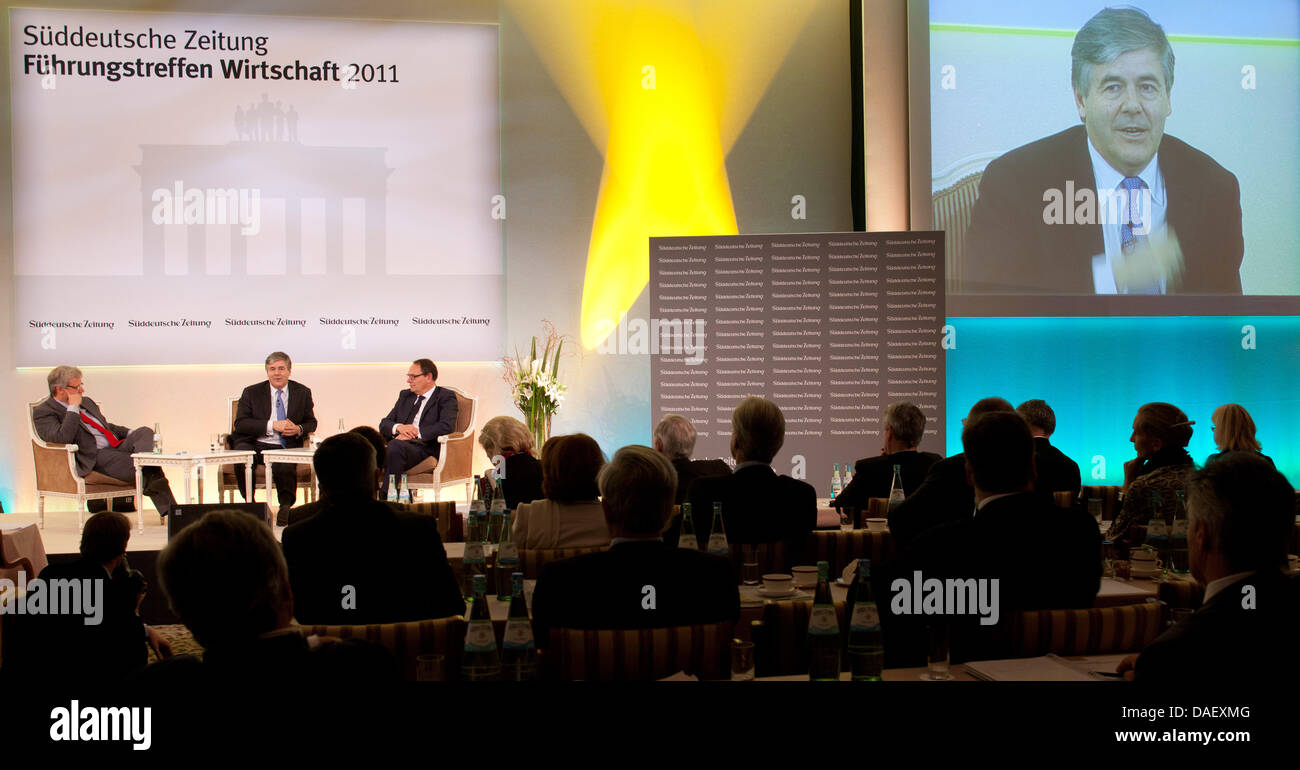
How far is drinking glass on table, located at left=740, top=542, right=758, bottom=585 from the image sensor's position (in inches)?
135

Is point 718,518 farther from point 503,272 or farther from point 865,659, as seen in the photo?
point 503,272

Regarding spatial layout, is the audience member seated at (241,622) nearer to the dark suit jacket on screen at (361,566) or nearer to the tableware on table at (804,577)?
the dark suit jacket on screen at (361,566)

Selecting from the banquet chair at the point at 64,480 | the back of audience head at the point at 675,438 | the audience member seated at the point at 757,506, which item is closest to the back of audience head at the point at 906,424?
the back of audience head at the point at 675,438

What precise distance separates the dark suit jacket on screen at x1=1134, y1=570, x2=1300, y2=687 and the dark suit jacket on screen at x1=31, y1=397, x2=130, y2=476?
7.15 m

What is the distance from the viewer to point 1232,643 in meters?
1.68

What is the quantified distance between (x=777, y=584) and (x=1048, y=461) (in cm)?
215

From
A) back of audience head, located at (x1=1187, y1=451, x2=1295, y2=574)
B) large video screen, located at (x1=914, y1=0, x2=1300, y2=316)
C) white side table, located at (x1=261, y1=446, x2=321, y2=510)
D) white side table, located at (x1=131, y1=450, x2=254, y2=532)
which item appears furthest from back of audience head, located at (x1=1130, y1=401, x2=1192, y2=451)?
white side table, located at (x1=131, y1=450, x2=254, y2=532)

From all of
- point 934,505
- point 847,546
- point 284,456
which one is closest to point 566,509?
point 847,546

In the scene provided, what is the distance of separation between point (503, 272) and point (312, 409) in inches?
73.4

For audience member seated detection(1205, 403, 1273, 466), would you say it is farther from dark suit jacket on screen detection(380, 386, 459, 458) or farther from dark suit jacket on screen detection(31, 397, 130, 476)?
dark suit jacket on screen detection(31, 397, 130, 476)

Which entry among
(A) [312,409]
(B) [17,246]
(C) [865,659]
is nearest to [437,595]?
(C) [865,659]

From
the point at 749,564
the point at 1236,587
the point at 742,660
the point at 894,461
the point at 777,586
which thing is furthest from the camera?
the point at 894,461

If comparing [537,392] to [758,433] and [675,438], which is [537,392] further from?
[758,433]

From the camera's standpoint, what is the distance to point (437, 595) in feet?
9.54
